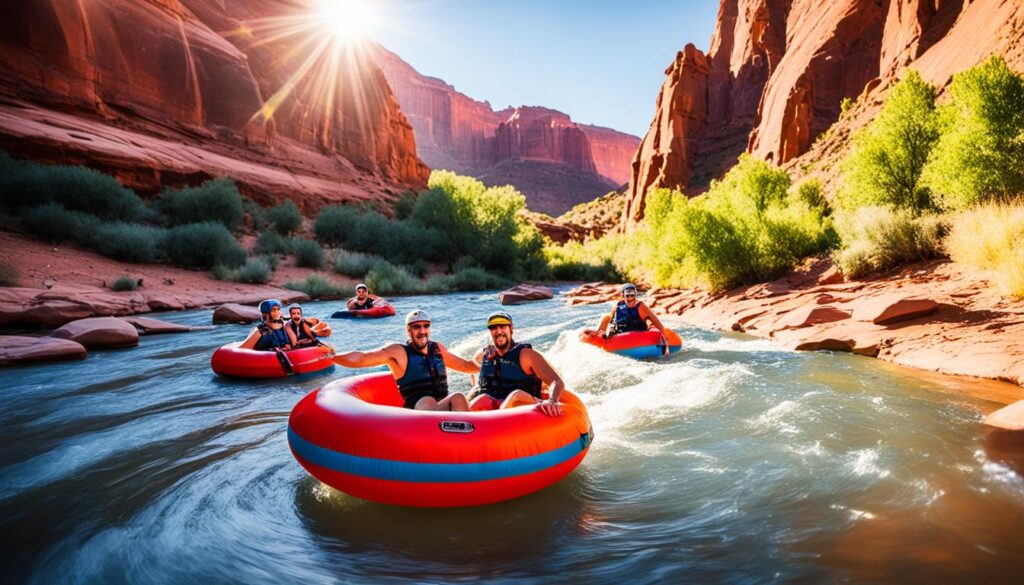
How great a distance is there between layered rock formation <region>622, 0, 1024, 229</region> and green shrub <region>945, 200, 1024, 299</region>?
12.2 meters

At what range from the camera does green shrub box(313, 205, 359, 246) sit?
1220 inches

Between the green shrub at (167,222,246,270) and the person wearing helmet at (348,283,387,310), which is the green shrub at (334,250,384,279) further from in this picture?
the person wearing helmet at (348,283,387,310)

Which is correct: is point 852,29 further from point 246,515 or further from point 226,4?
point 226,4

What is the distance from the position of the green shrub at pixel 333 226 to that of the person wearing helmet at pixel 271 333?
24.3m

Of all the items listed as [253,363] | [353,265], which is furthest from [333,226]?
[253,363]

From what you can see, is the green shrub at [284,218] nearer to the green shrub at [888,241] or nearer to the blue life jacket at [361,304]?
the blue life jacket at [361,304]

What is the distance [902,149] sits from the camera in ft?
39.7

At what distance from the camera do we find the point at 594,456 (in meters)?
4.48

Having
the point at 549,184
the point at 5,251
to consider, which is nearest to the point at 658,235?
the point at 5,251

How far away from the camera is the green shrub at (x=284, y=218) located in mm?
28734

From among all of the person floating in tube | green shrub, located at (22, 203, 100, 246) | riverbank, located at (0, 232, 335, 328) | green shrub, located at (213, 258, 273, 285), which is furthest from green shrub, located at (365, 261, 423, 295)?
the person floating in tube

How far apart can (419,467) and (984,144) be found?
13.5 metres

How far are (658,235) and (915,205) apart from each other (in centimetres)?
936

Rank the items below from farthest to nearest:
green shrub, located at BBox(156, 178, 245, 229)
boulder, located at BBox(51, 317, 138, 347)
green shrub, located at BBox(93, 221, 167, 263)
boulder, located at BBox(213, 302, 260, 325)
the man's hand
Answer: green shrub, located at BBox(156, 178, 245, 229)
green shrub, located at BBox(93, 221, 167, 263)
boulder, located at BBox(213, 302, 260, 325)
boulder, located at BBox(51, 317, 138, 347)
the man's hand
